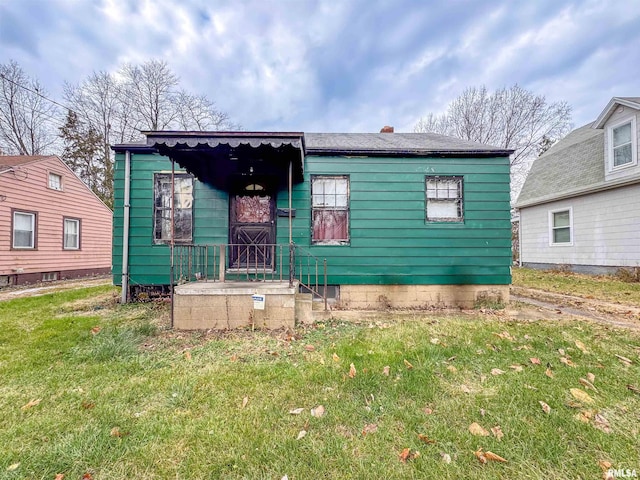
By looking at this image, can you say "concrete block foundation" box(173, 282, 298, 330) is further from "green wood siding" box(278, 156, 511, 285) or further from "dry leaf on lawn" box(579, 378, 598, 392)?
"dry leaf on lawn" box(579, 378, 598, 392)

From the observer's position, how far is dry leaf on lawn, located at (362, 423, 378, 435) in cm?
177

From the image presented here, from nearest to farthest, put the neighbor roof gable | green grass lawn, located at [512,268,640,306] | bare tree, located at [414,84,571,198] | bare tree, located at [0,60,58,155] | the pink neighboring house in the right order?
green grass lawn, located at [512,268,640,306]
the neighbor roof gable
the pink neighboring house
bare tree, located at [0,60,58,155]
bare tree, located at [414,84,571,198]

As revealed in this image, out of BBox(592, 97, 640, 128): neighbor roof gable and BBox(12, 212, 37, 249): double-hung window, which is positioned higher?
BBox(592, 97, 640, 128): neighbor roof gable

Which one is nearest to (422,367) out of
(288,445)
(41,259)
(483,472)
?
(483,472)

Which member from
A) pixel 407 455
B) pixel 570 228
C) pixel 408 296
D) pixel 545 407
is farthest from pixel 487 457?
pixel 570 228

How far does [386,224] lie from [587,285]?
623 centimetres

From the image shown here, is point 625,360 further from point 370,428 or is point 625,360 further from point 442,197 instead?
point 442,197

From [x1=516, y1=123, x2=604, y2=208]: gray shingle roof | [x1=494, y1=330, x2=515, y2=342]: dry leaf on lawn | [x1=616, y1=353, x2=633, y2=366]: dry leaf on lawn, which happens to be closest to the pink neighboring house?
[x1=494, y1=330, x2=515, y2=342]: dry leaf on lawn

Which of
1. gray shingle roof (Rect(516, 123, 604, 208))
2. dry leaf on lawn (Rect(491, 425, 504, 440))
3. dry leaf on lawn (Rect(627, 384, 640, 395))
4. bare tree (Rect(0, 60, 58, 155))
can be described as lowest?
dry leaf on lawn (Rect(491, 425, 504, 440))

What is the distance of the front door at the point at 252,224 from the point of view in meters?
5.49

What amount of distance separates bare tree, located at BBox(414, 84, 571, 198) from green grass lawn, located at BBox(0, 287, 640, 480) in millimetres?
18092

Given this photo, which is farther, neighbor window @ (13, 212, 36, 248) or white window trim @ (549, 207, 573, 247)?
white window trim @ (549, 207, 573, 247)

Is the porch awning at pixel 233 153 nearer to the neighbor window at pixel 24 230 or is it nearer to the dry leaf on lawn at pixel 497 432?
the dry leaf on lawn at pixel 497 432

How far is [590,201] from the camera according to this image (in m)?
9.08
